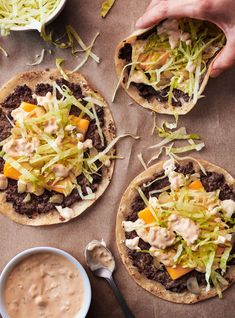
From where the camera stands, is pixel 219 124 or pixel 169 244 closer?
pixel 169 244

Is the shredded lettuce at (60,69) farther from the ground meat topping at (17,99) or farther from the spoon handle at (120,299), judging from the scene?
the spoon handle at (120,299)

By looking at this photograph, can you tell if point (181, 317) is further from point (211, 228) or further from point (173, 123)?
point (173, 123)

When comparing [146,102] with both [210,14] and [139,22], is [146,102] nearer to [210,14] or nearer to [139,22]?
[139,22]

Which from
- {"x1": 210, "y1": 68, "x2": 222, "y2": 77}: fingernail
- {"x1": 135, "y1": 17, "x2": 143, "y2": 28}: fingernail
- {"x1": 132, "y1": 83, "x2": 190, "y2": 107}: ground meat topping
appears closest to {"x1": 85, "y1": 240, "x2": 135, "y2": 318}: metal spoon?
{"x1": 132, "y1": 83, "x2": 190, "y2": 107}: ground meat topping

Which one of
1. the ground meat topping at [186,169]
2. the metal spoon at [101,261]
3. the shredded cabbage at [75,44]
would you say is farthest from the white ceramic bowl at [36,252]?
the shredded cabbage at [75,44]

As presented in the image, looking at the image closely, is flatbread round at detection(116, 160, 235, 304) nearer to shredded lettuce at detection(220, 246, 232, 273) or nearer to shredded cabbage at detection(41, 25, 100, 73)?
shredded lettuce at detection(220, 246, 232, 273)

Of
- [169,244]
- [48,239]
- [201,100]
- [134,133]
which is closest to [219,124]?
[201,100]

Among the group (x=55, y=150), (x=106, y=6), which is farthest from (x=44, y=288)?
(x=106, y=6)
